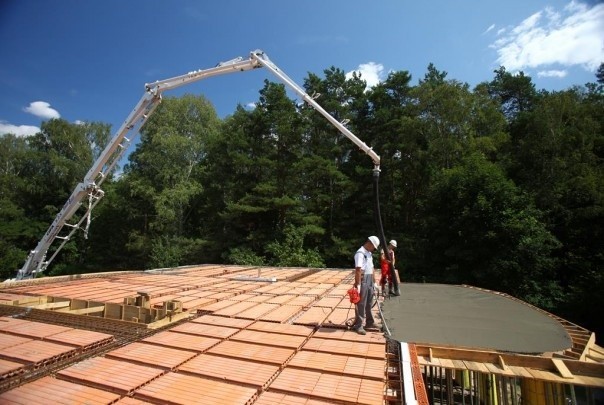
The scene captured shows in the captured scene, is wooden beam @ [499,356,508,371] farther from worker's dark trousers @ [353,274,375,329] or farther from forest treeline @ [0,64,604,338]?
forest treeline @ [0,64,604,338]

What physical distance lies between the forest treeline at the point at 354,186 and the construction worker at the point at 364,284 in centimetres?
1206

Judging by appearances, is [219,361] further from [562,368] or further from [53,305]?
[53,305]

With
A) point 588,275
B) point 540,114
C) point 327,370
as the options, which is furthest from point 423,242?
point 327,370

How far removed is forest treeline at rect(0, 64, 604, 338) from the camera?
15.2 m

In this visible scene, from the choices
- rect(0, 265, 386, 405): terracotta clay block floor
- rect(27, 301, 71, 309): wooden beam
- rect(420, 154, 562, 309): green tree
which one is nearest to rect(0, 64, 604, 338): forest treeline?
rect(420, 154, 562, 309): green tree

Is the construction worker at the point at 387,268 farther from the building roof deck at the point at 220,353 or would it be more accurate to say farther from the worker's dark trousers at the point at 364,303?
the worker's dark trousers at the point at 364,303

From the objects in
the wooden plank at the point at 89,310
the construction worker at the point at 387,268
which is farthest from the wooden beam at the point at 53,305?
the construction worker at the point at 387,268

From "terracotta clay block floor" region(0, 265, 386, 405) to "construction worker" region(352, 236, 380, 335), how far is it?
25cm

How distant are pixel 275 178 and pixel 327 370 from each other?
2070cm

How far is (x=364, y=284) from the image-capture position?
499 centimetres

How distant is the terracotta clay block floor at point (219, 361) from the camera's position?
3.01 metres

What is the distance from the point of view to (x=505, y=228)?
48.0 ft

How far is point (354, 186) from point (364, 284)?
17495 millimetres

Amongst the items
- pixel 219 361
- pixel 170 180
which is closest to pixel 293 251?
pixel 170 180
